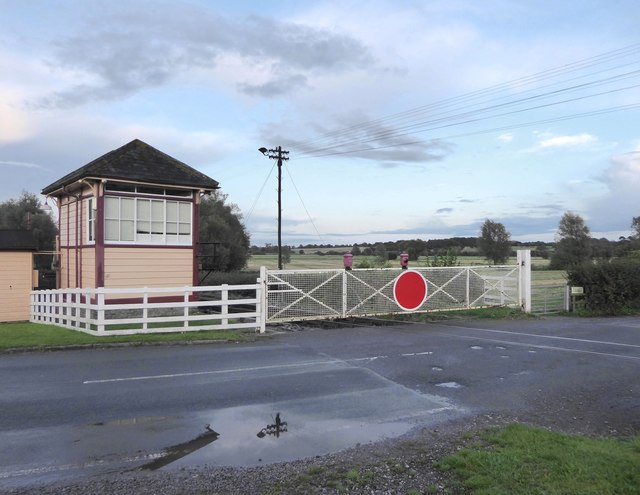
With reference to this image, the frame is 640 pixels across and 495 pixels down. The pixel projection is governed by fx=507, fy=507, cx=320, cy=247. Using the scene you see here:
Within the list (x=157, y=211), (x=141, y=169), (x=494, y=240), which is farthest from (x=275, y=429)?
(x=494, y=240)

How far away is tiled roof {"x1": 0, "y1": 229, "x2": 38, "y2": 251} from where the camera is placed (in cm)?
2147

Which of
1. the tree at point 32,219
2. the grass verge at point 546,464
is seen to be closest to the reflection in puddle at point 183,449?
the grass verge at point 546,464

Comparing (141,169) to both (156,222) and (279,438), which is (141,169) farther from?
(279,438)

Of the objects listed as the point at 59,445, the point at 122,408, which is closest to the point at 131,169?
the point at 122,408

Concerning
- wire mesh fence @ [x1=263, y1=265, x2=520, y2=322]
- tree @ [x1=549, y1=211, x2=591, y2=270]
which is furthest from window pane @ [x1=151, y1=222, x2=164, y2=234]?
tree @ [x1=549, y1=211, x2=591, y2=270]

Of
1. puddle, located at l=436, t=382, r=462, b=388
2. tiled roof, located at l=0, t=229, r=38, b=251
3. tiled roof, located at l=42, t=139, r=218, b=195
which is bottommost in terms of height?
puddle, located at l=436, t=382, r=462, b=388

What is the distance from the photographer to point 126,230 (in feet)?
59.1

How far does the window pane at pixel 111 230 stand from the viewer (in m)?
17.6

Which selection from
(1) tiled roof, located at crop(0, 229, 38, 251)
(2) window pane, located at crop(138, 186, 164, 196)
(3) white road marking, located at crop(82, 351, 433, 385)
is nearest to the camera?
(3) white road marking, located at crop(82, 351, 433, 385)

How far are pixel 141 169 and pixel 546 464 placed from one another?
16926mm

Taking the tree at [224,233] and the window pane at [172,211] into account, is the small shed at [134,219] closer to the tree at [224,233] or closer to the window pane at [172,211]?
the window pane at [172,211]

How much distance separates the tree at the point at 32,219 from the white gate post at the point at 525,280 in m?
42.2

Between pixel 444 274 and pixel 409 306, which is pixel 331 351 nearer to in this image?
pixel 409 306

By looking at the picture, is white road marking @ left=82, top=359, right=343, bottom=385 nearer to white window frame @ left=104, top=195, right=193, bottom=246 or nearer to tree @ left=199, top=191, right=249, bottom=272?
white window frame @ left=104, top=195, right=193, bottom=246
